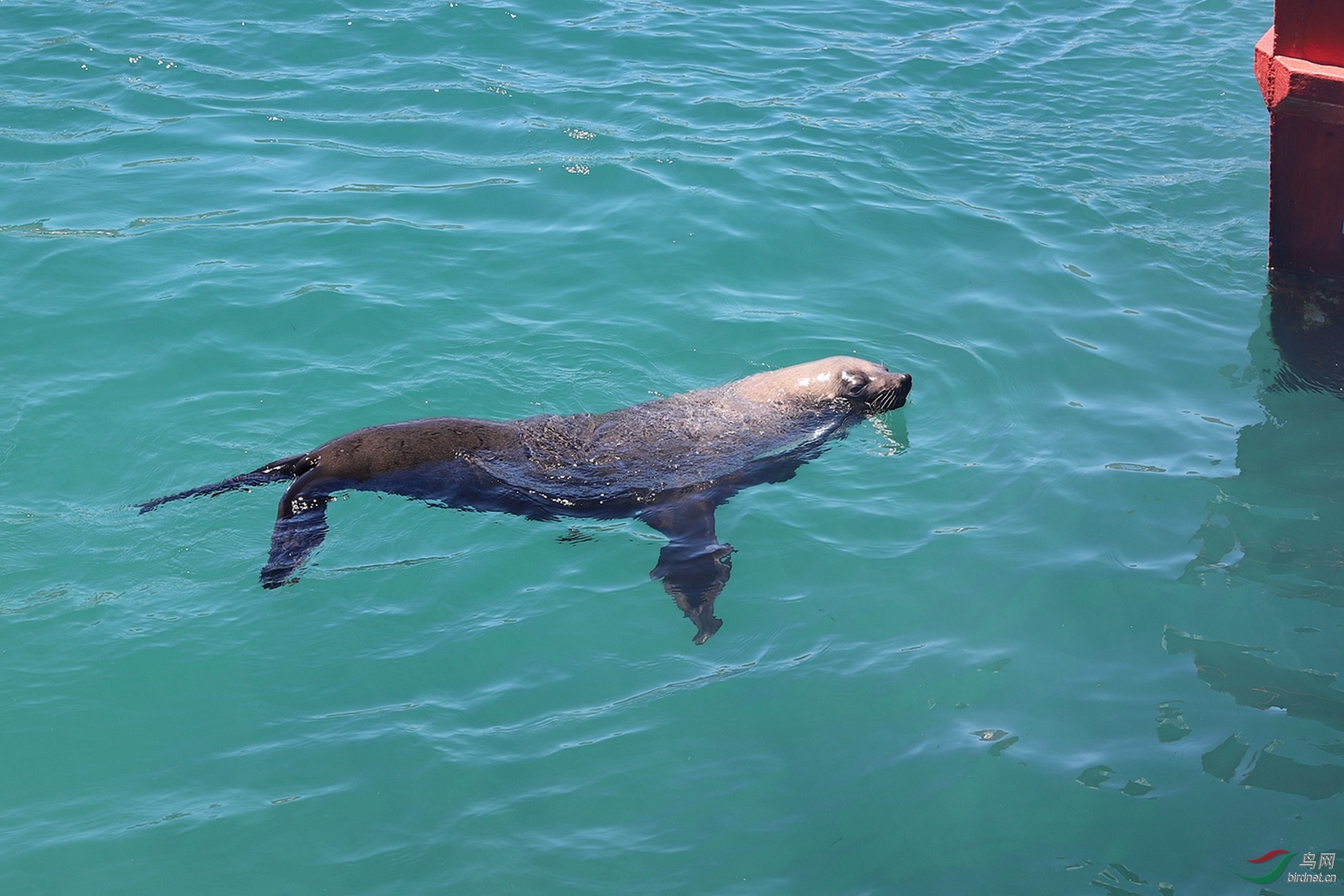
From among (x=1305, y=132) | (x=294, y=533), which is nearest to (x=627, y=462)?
(x=294, y=533)

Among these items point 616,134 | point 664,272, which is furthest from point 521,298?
point 616,134

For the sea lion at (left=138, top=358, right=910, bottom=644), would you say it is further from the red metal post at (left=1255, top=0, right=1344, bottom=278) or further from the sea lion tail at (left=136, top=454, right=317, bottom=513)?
the red metal post at (left=1255, top=0, right=1344, bottom=278)

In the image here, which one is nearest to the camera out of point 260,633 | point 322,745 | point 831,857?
point 831,857

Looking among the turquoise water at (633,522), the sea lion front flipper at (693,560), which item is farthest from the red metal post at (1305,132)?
the sea lion front flipper at (693,560)

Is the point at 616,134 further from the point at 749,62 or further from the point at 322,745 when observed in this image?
the point at 322,745

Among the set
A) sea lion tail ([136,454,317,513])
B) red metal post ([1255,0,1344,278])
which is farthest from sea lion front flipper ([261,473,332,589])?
red metal post ([1255,0,1344,278])

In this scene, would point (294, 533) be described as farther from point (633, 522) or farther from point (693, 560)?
point (693, 560)

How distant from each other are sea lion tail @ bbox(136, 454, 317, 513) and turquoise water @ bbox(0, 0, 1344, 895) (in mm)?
189

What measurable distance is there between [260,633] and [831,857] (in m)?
3.35

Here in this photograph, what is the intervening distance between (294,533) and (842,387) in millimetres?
3897

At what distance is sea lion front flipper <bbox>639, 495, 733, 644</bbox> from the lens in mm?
6152

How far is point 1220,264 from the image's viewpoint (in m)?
10.3

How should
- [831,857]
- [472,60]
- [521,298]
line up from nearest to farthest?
[831,857] → [521,298] → [472,60]

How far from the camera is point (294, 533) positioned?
6043mm
